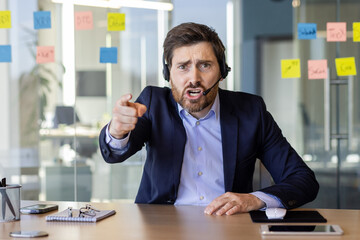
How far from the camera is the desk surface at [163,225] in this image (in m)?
1.33

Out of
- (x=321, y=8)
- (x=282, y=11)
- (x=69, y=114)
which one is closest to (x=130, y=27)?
(x=69, y=114)

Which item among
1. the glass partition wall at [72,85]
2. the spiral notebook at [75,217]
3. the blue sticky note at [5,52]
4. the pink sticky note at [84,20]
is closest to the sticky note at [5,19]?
the glass partition wall at [72,85]

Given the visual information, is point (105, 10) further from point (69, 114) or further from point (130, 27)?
point (69, 114)

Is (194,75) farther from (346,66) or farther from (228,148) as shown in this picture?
(346,66)

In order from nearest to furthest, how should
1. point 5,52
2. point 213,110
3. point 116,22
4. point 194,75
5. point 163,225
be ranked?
point 163,225 < point 194,75 < point 213,110 < point 116,22 < point 5,52

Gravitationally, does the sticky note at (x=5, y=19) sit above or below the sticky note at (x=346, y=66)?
above

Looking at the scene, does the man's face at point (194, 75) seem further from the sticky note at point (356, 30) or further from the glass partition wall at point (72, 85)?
the sticky note at point (356, 30)

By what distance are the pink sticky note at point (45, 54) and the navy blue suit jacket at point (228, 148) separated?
175 centimetres

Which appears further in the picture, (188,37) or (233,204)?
(188,37)

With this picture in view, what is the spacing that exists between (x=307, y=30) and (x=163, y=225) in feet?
7.70

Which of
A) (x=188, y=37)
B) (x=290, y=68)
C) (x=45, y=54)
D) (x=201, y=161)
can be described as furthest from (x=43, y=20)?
(x=201, y=161)

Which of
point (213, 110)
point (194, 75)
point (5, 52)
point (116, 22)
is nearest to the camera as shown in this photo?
point (194, 75)

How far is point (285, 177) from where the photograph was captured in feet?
6.15

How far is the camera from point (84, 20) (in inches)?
140
